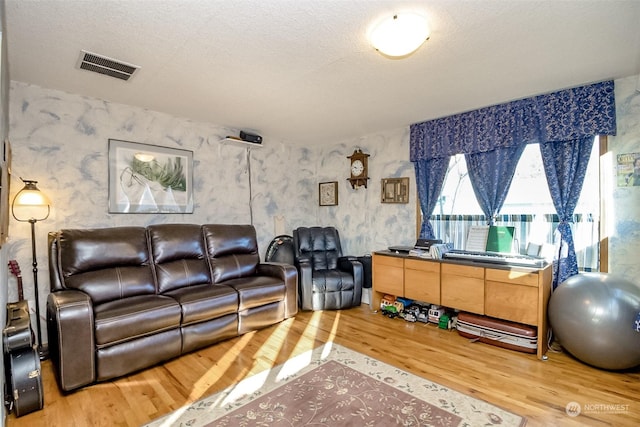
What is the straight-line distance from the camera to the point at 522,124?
3047 mm

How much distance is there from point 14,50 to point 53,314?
6.10 feet

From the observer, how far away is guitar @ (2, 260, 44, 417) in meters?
1.82

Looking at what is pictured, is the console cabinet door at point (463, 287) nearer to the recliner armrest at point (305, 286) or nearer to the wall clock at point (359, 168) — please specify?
the recliner armrest at point (305, 286)

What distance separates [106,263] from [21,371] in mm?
1001

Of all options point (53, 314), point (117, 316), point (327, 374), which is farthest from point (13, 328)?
point (327, 374)

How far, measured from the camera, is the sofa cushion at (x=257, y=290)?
9.89ft

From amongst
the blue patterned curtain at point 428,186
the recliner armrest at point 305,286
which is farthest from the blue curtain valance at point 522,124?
the recliner armrest at point 305,286

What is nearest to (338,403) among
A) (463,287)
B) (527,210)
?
(463,287)

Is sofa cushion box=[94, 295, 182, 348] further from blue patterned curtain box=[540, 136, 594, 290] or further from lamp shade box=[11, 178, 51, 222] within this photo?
blue patterned curtain box=[540, 136, 594, 290]

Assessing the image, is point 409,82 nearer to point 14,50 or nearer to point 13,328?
point 14,50

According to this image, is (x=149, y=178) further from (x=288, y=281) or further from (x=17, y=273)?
(x=288, y=281)

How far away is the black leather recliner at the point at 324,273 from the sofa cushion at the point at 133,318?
5.21ft

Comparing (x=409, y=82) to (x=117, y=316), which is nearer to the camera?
(x=117, y=316)

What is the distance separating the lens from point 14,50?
2121 mm
